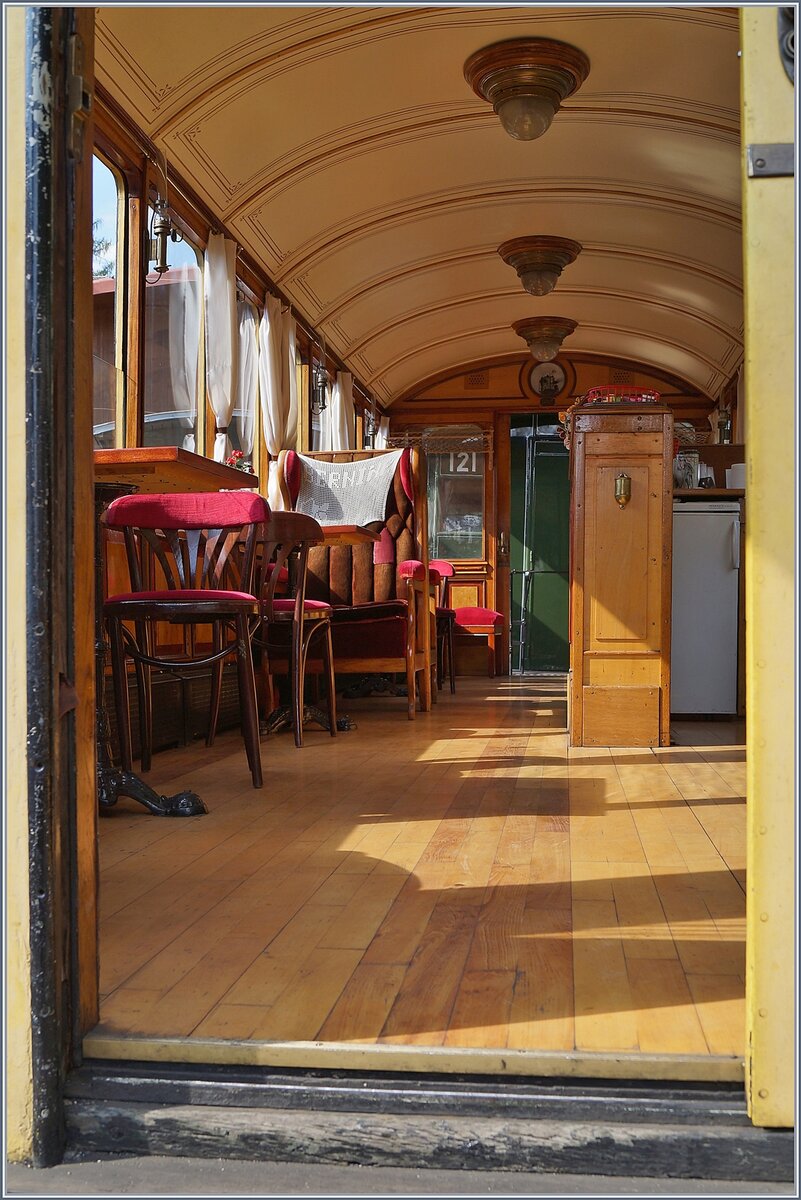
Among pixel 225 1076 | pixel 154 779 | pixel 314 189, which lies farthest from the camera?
pixel 314 189

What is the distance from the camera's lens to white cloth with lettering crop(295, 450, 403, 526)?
6266 millimetres

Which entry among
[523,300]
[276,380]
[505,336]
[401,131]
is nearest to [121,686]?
[401,131]

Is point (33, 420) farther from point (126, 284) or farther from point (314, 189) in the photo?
point (314, 189)

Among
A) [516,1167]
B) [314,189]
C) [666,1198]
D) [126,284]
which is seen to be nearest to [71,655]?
[516,1167]

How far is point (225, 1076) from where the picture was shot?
56.9 inches

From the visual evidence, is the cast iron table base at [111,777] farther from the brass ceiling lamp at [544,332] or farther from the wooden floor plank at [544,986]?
the brass ceiling lamp at [544,332]

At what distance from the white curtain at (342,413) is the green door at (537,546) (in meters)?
2.51

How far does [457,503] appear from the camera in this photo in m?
12.0

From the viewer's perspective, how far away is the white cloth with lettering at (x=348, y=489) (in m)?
6.27

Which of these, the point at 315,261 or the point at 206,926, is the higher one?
the point at 315,261

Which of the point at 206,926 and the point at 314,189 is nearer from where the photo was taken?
the point at 206,926

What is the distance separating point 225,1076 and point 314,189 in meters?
6.04

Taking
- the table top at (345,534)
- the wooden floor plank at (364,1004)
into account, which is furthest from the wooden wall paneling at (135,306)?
the wooden floor plank at (364,1004)

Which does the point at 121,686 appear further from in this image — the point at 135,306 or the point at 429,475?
the point at 429,475
